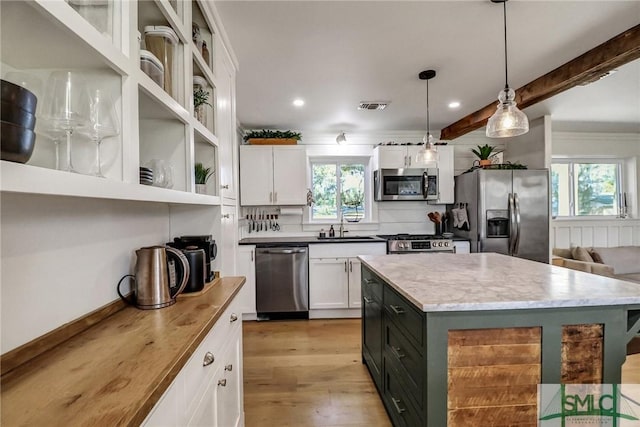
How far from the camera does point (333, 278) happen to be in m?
3.66

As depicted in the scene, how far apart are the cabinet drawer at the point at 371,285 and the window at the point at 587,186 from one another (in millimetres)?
4153

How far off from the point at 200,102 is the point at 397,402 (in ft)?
6.54

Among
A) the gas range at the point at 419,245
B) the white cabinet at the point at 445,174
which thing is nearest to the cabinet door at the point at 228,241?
the gas range at the point at 419,245

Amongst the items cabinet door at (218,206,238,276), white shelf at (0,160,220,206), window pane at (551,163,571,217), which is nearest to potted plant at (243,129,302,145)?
cabinet door at (218,206,238,276)

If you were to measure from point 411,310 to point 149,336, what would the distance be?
107 cm

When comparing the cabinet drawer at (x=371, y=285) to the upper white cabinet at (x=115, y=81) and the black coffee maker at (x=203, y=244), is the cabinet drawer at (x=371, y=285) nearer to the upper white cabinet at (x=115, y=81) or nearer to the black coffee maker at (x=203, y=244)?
the black coffee maker at (x=203, y=244)

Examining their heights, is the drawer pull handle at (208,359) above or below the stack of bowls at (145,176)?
below

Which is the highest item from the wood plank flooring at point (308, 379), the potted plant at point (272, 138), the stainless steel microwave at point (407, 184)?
the potted plant at point (272, 138)

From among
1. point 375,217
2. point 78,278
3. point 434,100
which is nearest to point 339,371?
point 78,278

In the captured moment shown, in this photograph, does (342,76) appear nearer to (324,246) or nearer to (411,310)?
(324,246)

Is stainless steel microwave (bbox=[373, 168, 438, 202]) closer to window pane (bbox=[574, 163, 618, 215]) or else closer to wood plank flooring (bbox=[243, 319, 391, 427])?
wood plank flooring (bbox=[243, 319, 391, 427])

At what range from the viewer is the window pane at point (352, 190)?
452 centimetres

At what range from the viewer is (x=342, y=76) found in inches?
106

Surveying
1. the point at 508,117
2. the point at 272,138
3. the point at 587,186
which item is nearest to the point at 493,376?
the point at 508,117
